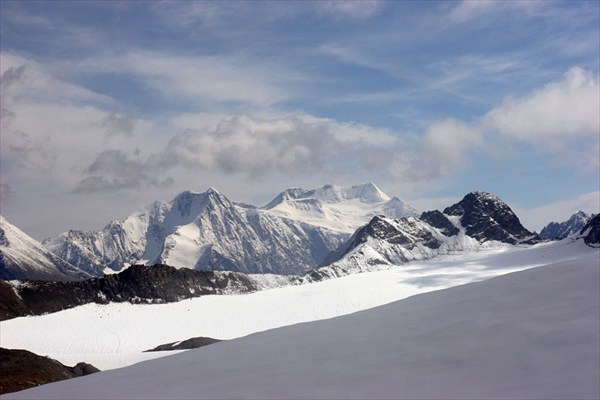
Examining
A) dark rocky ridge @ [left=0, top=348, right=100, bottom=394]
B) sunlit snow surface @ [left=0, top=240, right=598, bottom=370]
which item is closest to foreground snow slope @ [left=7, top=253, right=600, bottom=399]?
dark rocky ridge @ [left=0, top=348, right=100, bottom=394]

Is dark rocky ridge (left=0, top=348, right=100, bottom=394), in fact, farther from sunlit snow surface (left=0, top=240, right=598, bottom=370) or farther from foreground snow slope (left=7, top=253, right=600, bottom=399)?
foreground snow slope (left=7, top=253, right=600, bottom=399)

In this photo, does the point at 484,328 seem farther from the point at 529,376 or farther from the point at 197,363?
the point at 197,363

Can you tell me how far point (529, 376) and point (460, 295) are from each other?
23.1 feet

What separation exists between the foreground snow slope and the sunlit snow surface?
83674 millimetres

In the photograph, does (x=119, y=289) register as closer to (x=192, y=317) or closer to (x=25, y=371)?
(x=192, y=317)

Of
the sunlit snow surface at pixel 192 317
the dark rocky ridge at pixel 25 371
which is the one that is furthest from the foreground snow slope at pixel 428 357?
the sunlit snow surface at pixel 192 317

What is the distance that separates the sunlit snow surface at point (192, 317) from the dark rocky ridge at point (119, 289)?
631 centimetres

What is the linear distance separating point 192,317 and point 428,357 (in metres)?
139

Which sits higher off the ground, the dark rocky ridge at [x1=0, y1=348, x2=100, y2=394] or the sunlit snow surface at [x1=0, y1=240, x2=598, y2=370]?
the dark rocky ridge at [x1=0, y1=348, x2=100, y2=394]

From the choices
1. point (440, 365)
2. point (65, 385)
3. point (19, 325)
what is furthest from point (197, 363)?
point (19, 325)

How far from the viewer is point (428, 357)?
1249 centimetres

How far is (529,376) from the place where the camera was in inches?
419

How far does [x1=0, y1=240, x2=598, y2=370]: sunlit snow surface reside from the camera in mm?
118625

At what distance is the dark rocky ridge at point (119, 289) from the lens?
148750mm
